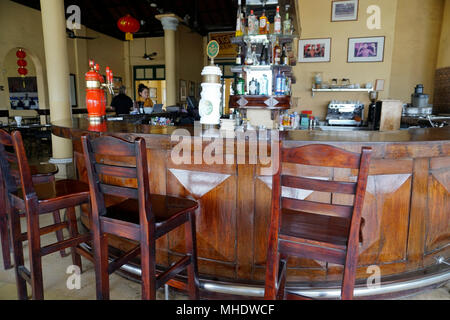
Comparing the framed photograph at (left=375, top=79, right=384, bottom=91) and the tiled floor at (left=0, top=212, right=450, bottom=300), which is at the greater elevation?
the framed photograph at (left=375, top=79, right=384, bottom=91)

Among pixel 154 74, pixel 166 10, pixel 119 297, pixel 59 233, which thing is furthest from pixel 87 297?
pixel 154 74

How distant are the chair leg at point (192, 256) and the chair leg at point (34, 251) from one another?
0.82 meters

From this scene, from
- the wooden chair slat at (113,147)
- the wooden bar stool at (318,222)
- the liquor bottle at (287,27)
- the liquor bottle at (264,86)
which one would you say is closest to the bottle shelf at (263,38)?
the liquor bottle at (287,27)

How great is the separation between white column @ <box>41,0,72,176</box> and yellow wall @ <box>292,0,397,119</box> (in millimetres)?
4190

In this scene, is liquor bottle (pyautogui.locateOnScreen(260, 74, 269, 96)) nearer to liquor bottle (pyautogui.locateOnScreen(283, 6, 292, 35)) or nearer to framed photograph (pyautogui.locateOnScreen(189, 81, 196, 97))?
liquor bottle (pyautogui.locateOnScreen(283, 6, 292, 35))

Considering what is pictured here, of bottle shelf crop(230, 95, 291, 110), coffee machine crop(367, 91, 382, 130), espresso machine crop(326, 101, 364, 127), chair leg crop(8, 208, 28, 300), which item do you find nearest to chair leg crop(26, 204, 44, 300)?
chair leg crop(8, 208, 28, 300)

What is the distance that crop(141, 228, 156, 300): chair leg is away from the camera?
139 centimetres

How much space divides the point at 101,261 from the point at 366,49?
599 centimetres

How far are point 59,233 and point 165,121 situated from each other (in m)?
1.50

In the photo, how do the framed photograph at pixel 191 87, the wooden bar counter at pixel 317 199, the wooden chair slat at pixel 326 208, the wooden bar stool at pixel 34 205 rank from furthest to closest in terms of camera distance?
the framed photograph at pixel 191 87, the wooden bar counter at pixel 317 199, the wooden bar stool at pixel 34 205, the wooden chair slat at pixel 326 208

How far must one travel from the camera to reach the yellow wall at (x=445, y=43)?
6051 mm

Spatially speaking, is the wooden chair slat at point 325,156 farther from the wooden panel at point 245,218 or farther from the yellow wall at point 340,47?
the yellow wall at point 340,47

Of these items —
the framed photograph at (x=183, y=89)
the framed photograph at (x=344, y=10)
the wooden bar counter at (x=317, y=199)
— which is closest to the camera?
the wooden bar counter at (x=317, y=199)

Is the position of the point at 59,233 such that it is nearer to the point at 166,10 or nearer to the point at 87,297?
the point at 87,297
